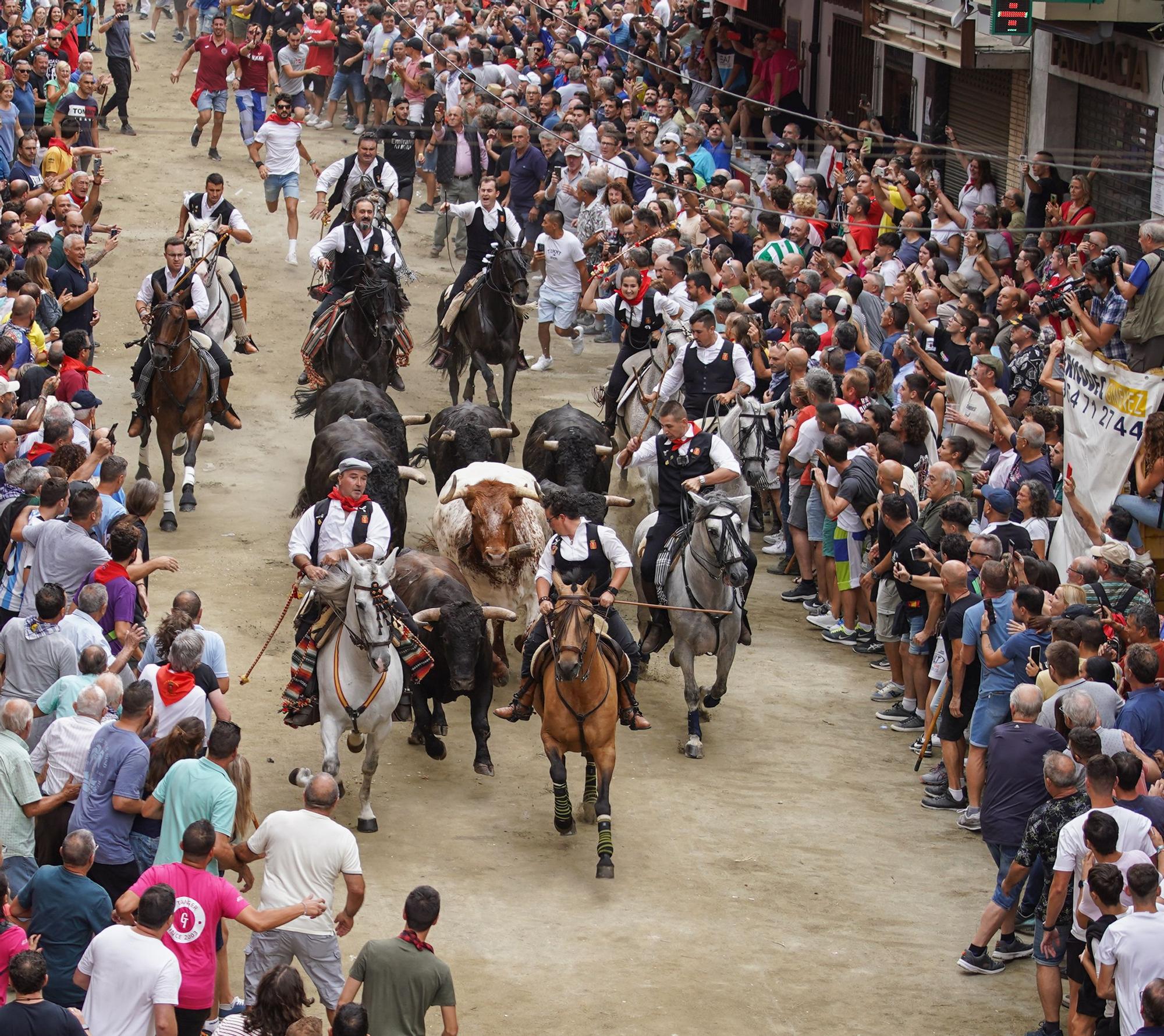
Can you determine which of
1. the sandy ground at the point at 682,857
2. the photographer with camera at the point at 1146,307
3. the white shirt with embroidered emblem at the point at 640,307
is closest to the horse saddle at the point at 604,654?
the sandy ground at the point at 682,857

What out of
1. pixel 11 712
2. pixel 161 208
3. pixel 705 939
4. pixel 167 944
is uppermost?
pixel 161 208

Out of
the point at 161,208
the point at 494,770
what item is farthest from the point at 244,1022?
the point at 161,208

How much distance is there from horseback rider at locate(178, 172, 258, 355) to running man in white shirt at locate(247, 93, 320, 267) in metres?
4.49

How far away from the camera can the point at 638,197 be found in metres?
21.2

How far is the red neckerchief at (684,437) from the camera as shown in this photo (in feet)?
40.3

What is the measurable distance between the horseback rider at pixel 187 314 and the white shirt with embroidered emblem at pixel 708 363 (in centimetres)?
420

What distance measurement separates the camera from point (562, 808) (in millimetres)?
10648

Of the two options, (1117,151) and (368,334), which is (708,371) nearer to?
(368,334)

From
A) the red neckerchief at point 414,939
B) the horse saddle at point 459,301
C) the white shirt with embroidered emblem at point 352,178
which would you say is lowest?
the red neckerchief at point 414,939

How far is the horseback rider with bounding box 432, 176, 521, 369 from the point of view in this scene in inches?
715

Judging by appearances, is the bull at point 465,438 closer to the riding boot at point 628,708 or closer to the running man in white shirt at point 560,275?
the running man in white shirt at point 560,275

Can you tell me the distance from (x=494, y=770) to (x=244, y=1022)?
5.18m

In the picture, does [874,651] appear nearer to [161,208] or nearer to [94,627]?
[94,627]

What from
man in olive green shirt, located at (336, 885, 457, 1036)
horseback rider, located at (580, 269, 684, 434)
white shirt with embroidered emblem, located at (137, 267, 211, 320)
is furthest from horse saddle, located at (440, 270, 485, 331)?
man in olive green shirt, located at (336, 885, 457, 1036)
